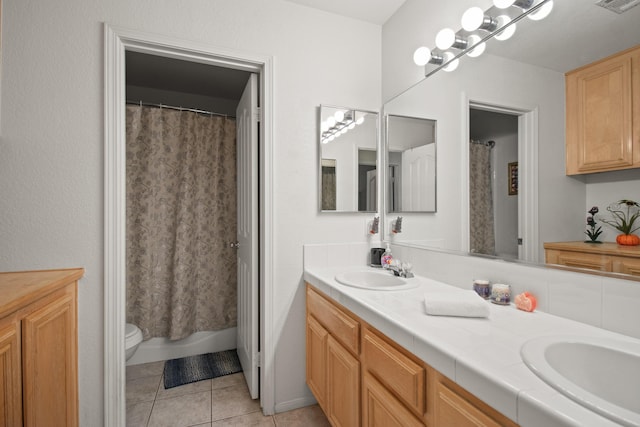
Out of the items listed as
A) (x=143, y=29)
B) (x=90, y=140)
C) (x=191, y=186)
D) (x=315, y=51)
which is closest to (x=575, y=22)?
(x=315, y=51)

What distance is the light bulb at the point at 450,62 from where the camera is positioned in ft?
4.90

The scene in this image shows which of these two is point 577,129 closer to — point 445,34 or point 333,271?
point 445,34

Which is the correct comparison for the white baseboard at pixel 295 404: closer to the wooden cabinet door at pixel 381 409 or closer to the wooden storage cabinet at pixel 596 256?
the wooden cabinet door at pixel 381 409

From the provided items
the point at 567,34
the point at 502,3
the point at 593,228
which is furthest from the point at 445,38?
the point at 593,228

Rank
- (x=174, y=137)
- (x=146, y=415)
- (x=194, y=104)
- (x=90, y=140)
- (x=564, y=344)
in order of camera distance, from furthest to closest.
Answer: (x=194, y=104), (x=174, y=137), (x=146, y=415), (x=90, y=140), (x=564, y=344)

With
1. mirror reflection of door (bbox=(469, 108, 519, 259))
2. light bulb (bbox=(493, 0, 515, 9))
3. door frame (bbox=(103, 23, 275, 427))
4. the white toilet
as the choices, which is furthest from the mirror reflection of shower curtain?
the white toilet

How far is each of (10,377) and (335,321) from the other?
1.15 metres

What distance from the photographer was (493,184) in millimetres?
1316

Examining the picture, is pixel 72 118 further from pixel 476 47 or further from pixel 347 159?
pixel 476 47

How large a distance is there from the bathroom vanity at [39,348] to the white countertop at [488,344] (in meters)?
1.15

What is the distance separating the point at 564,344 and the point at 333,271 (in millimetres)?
1153

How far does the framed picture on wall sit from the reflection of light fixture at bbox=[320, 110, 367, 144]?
0.99 meters

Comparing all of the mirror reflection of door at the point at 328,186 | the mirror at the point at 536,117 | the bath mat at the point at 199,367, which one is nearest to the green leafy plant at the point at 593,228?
the mirror at the point at 536,117

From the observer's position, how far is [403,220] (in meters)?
1.89
